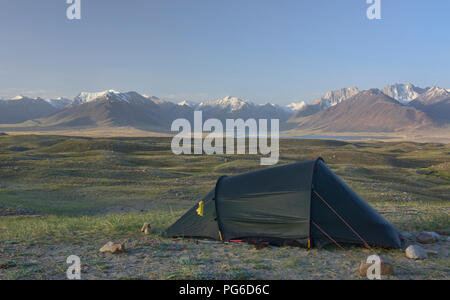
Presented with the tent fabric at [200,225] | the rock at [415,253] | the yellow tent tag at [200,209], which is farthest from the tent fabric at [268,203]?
the rock at [415,253]

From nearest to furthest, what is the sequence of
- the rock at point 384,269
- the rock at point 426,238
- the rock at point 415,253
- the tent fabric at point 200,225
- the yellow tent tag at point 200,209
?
the rock at point 384,269, the rock at point 415,253, the rock at point 426,238, the tent fabric at point 200,225, the yellow tent tag at point 200,209

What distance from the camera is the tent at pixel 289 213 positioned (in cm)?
1095

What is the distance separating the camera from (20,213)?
66.8ft

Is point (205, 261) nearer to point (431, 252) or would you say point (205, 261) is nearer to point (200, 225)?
point (200, 225)

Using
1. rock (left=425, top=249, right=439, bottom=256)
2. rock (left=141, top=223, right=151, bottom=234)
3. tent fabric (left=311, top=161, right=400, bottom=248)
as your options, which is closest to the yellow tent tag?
rock (left=141, top=223, right=151, bottom=234)

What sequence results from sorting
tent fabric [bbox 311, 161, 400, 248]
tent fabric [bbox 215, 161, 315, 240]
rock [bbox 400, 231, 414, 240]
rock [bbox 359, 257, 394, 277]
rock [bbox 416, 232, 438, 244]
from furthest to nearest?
rock [bbox 400, 231, 414, 240]
rock [bbox 416, 232, 438, 244]
tent fabric [bbox 215, 161, 315, 240]
tent fabric [bbox 311, 161, 400, 248]
rock [bbox 359, 257, 394, 277]

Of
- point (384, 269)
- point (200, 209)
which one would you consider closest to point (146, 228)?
point (200, 209)

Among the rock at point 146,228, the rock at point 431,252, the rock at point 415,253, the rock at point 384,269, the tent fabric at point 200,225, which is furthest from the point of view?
the rock at point 146,228

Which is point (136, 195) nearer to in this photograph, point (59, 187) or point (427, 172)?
point (59, 187)

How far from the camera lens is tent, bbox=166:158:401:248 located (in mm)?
10945

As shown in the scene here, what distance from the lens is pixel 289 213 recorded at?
37.1ft

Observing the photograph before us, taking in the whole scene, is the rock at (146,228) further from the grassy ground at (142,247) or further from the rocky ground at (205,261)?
the rocky ground at (205,261)

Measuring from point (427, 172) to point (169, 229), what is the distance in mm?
50392

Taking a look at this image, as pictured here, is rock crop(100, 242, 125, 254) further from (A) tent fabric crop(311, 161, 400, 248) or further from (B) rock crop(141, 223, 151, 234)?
(A) tent fabric crop(311, 161, 400, 248)
